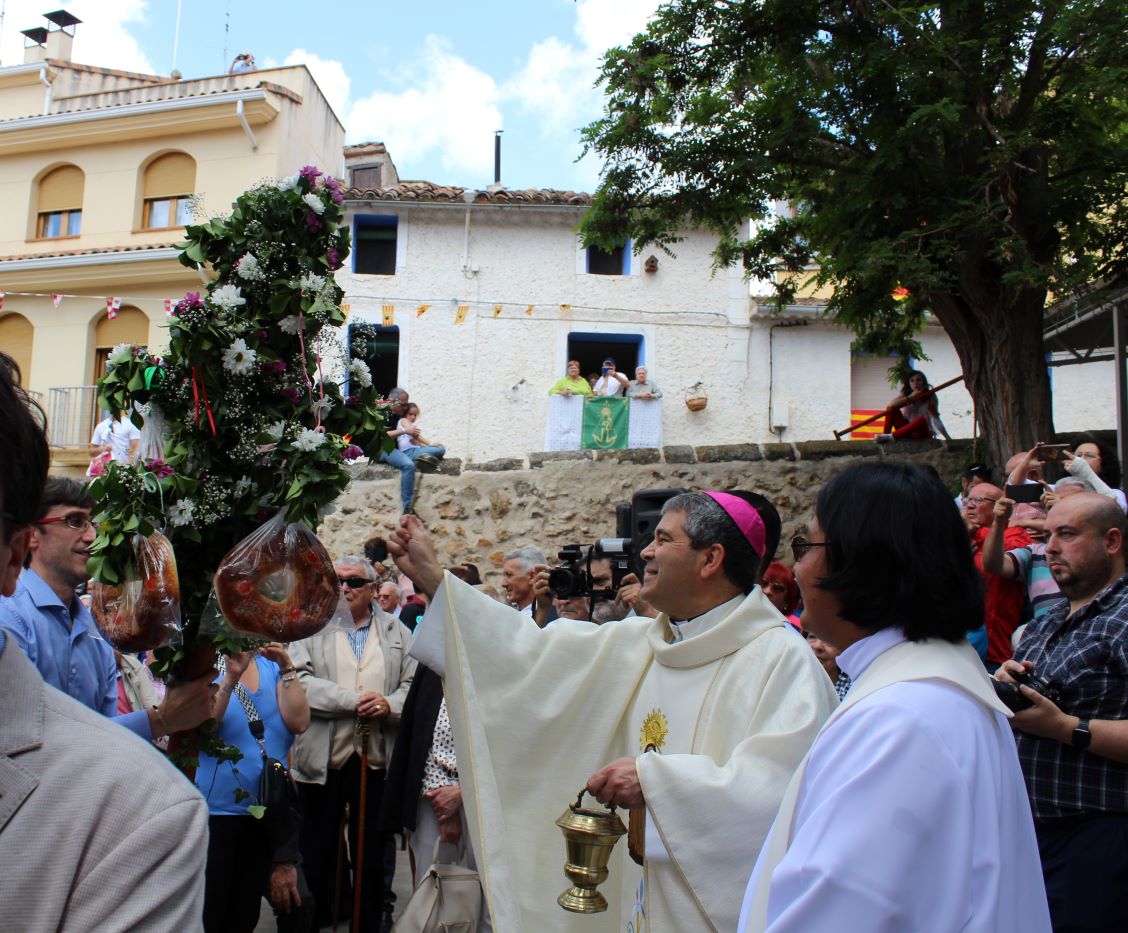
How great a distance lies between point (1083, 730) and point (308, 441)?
2.63m

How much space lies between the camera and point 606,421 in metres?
17.5

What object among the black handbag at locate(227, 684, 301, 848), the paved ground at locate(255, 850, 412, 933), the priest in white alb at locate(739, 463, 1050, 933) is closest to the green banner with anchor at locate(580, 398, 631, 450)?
the paved ground at locate(255, 850, 412, 933)

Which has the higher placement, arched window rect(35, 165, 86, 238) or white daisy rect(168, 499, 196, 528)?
arched window rect(35, 165, 86, 238)

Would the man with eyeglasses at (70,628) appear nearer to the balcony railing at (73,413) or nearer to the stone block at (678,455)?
the stone block at (678,455)

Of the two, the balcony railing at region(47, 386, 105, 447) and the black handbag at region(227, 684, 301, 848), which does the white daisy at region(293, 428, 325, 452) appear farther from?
the balcony railing at region(47, 386, 105, 447)

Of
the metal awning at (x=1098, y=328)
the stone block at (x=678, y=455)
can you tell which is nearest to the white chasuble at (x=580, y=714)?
the metal awning at (x=1098, y=328)

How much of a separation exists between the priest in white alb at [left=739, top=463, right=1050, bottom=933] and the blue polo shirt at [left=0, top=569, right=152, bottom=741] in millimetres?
2141

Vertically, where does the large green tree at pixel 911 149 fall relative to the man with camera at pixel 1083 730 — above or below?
above

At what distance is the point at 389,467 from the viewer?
13.1 m

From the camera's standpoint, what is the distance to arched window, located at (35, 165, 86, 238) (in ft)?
72.6

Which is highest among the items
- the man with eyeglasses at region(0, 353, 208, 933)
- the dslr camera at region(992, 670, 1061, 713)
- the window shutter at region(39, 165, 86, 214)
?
the window shutter at region(39, 165, 86, 214)

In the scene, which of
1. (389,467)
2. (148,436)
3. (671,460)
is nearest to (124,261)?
(389,467)

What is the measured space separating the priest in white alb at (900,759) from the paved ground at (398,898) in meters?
4.73

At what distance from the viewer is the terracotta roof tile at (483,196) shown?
1905cm
